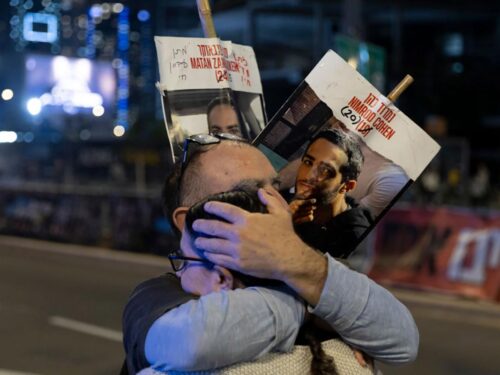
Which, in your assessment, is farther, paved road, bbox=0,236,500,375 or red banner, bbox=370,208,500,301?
red banner, bbox=370,208,500,301

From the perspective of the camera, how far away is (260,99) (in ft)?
6.16

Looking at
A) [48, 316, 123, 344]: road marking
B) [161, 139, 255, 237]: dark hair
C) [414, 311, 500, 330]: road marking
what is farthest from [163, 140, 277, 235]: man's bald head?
[414, 311, 500, 330]: road marking

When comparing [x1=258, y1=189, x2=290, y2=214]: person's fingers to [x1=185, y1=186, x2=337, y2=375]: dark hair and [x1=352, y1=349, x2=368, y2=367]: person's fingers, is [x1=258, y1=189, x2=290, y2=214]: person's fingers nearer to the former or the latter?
[x1=185, y1=186, x2=337, y2=375]: dark hair

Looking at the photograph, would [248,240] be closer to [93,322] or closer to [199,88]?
[199,88]

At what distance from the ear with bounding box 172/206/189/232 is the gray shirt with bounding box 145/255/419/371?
24 cm

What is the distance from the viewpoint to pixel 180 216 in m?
1.55

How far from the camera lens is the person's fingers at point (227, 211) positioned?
4.37 ft

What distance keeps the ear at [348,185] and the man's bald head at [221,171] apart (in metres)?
0.19

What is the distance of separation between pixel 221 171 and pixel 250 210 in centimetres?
15

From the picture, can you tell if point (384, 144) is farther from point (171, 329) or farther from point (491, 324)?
point (491, 324)

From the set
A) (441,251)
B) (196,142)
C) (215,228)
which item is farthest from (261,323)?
(441,251)

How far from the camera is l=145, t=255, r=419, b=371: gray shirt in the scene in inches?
50.1

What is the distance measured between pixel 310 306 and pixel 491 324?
8729 millimetres

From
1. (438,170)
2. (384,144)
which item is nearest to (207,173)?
(384,144)
